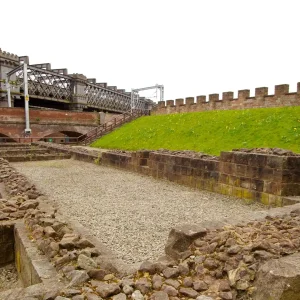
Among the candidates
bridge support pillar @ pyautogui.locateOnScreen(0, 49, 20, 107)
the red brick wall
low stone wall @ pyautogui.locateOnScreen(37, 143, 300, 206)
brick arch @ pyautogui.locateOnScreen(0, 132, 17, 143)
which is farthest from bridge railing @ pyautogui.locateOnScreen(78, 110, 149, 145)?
low stone wall @ pyautogui.locateOnScreen(37, 143, 300, 206)

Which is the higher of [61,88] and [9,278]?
[61,88]

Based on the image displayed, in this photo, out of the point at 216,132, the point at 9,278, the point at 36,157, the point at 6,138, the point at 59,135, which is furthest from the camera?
the point at 59,135

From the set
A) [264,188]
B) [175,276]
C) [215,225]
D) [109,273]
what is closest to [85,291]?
[109,273]

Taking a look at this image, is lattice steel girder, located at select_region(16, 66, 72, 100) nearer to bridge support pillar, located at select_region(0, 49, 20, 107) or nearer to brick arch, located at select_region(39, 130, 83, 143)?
bridge support pillar, located at select_region(0, 49, 20, 107)

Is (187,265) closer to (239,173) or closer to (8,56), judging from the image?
(239,173)

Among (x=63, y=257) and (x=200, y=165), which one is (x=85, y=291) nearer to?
(x=63, y=257)

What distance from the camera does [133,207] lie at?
6.06m

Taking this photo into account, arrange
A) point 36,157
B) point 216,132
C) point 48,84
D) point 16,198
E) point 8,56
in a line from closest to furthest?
1. point 16,198
2. point 36,157
3. point 216,132
4. point 8,56
5. point 48,84

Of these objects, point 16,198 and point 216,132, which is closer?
point 16,198

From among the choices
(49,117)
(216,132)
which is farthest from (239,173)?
(49,117)

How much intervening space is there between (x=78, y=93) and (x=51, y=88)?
3.86 m

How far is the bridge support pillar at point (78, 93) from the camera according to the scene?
41344 mm

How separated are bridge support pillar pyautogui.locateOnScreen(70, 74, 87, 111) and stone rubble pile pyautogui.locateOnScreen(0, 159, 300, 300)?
130 ft

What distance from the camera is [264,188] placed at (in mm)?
6430
